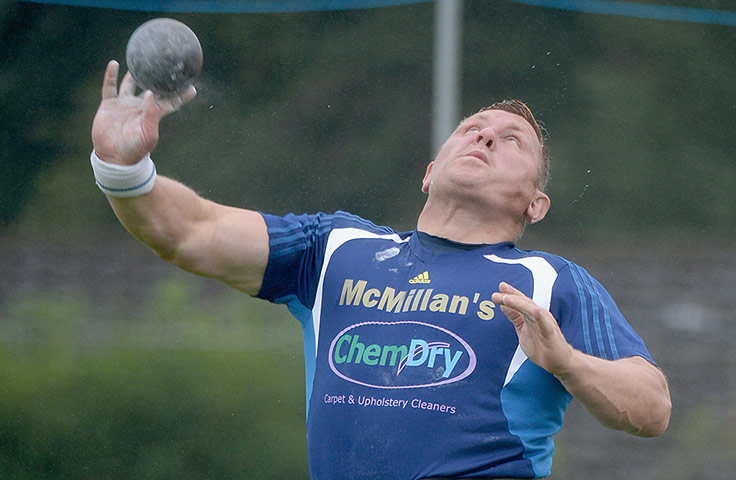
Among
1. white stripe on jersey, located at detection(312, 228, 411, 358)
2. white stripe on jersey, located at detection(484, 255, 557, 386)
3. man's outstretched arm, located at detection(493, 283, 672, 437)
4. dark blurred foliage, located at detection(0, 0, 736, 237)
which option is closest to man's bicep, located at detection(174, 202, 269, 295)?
white stripe on jersey, located at detection(312, 228, 411, 358)

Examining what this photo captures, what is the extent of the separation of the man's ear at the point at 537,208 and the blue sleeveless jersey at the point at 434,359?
0.93 feet

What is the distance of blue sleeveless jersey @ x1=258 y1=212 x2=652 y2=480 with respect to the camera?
95.2 inches

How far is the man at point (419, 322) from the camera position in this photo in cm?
237

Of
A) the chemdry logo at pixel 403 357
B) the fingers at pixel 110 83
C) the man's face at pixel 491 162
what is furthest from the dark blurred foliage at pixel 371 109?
the chemdry logo at pixel 403 357

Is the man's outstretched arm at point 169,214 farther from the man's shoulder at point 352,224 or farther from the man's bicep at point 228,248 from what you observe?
the man's shoulder at point 352,224

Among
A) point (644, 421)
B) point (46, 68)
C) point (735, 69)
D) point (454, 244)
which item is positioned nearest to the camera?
point (644, 421)

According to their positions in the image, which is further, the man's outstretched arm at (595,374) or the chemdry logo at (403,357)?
the chemdry logo at (403,357)

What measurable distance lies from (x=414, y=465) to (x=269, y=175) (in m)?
3.76

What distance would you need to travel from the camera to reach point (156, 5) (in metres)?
6.17

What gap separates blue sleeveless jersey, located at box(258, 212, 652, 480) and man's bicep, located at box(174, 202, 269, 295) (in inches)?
1.4

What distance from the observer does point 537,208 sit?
2982mm

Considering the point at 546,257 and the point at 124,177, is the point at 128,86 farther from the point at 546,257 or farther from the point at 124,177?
the point at 546,257

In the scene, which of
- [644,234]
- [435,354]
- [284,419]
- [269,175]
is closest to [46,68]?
[269,175]

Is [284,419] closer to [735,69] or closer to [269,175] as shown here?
[269,175]
